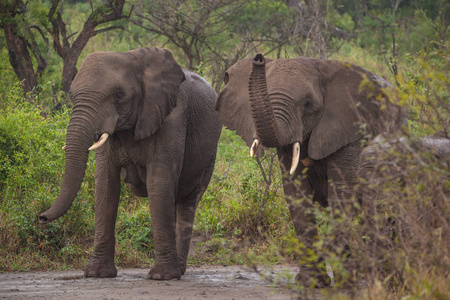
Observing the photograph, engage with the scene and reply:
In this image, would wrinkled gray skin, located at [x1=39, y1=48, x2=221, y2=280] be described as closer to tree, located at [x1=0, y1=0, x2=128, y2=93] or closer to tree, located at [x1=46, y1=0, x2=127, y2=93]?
tree, located at [x1=0, y1=0, x2=128, y2=93]

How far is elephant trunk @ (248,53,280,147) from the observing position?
624cm

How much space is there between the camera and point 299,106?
664 centimetres

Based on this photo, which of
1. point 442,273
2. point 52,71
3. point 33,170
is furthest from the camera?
point 52,71

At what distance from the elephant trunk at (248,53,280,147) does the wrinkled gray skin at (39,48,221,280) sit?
1260 mm

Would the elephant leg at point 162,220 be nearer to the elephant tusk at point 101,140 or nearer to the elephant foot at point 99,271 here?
the elephant foot at point 99,271

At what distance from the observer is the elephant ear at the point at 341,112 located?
679cm

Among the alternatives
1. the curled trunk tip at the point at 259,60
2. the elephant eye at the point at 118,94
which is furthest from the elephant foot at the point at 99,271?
the curled trunk tip at the point at 259,60

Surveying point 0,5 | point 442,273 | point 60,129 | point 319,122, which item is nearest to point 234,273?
point 319,122

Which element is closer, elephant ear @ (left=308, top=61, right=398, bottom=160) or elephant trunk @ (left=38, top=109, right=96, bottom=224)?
elephant trunk @ (left=38, top=109, right=96, bottom=224)

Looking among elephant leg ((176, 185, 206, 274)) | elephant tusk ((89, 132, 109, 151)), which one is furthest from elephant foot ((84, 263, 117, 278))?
elephant tusk ((89, 132, 109, 151))

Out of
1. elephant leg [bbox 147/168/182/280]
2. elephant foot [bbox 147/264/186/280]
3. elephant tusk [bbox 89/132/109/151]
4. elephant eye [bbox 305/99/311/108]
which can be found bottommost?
elephant foot [bbox 147/264/186/280]

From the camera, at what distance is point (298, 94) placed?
21.7ft

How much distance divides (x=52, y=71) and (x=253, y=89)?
8.92 metres

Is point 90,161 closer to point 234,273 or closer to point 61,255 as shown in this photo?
point 61,255
